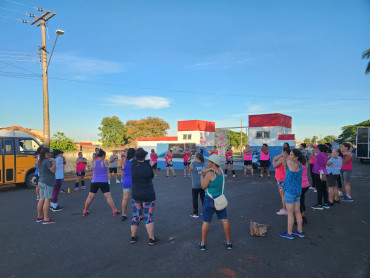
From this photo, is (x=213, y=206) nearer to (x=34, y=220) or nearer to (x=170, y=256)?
(x=170, y=256)

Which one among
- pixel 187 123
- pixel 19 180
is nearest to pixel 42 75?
pixel 19 180

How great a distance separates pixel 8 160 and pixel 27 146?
0.99 meters

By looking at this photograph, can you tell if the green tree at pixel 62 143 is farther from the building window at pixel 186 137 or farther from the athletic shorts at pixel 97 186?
the building window at pixel 186 137

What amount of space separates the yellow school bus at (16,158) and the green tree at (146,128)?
46.1 m

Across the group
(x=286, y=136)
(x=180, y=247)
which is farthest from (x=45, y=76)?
(x=286, y=136)

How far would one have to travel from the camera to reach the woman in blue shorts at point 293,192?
14.6 ft

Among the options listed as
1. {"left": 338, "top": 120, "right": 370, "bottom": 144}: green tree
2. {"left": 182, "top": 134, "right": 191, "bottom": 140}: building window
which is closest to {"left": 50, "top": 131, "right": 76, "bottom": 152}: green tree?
{"left": 182, "top": 134, "right": 191, "bottom": 140}: building window

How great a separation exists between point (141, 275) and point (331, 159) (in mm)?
6428

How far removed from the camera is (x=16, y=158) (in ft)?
34.7

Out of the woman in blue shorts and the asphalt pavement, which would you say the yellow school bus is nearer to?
the asphalt pavement

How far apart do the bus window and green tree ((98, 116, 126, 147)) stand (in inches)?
1848

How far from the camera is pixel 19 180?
10.5 meters

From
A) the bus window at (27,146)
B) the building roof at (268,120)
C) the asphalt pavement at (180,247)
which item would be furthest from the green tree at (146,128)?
the asphalt pavement at (180,247)

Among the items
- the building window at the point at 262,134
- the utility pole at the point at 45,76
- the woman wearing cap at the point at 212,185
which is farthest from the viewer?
the building window at the point at 262,134
